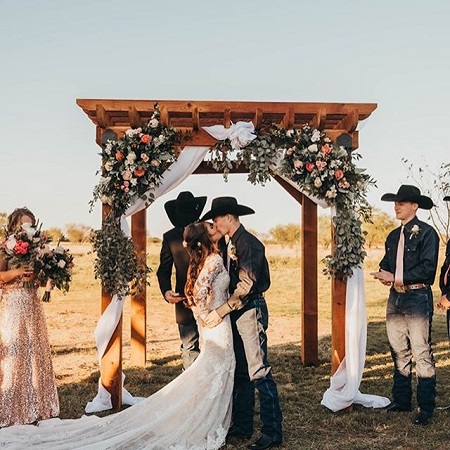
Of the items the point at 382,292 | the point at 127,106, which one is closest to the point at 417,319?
the point at 127,106

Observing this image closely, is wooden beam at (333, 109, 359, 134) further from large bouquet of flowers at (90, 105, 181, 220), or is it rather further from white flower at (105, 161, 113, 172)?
white flower at (105, 161, 113, 172)

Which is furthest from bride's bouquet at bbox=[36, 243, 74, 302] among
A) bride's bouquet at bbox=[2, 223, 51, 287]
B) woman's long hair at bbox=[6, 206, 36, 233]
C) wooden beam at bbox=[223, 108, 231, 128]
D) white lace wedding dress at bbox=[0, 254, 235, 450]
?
wooden beam at bbox=[223, 108, 231, 128]

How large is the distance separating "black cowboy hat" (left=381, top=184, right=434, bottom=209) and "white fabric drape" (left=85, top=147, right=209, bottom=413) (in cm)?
194

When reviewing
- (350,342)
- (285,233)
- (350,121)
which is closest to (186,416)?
(350,342)

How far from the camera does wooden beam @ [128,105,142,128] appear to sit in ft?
20.3

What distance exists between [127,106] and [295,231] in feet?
81.7

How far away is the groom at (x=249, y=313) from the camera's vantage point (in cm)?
510

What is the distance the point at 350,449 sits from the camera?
5234mm

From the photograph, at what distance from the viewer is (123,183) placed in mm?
6281

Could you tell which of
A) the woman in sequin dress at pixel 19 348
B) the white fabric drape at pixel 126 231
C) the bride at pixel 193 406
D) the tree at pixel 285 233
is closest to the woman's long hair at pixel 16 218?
the woman in sequin dress at pixel 19 348

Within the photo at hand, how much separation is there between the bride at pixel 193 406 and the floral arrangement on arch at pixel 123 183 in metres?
1.28

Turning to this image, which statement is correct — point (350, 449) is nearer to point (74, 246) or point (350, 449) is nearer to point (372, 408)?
point (372, 408)

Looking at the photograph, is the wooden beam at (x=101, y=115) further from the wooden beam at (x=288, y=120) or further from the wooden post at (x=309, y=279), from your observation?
the wooden post at (x=309, y=279)

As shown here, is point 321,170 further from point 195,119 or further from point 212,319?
point 212,319
